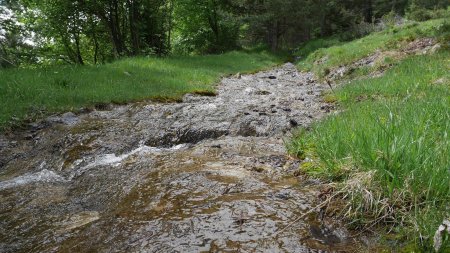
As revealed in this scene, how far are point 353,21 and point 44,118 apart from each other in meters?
32.3

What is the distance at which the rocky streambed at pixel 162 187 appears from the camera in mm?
2826

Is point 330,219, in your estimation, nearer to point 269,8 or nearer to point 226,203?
point 226,203

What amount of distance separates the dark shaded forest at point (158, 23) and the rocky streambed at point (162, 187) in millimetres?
9584

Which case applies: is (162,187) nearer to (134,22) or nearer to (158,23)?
(134,22)

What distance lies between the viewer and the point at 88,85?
35.0ft

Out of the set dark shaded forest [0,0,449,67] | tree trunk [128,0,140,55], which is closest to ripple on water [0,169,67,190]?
dark shaded forest [0,0,449,67]

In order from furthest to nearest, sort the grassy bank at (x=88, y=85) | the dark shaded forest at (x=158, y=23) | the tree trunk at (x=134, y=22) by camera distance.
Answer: the tree trunk at (x=134, y=22), the dark shaded forest at (x=158, y=23), the grassy bank at (x=88, y=85)

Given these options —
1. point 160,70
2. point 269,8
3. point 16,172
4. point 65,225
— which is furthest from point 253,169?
point 269,8

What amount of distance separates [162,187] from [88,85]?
25.6ft

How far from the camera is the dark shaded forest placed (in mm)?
19250

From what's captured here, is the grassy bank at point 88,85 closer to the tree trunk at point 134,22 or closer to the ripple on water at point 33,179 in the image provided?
the ripple on water at point 33,179

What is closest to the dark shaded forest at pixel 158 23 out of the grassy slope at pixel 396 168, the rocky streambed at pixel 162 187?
the rocky streambed at pixel 162 187

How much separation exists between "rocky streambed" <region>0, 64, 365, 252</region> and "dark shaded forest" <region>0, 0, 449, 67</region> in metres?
9.58

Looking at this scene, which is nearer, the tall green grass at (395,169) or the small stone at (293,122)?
the tall green grass at (395,169)
